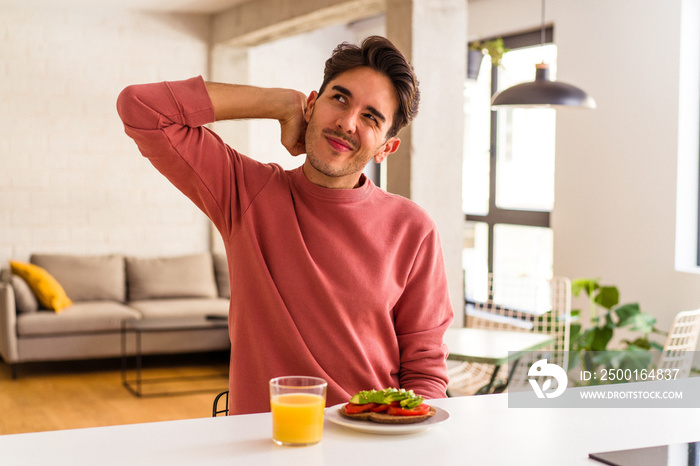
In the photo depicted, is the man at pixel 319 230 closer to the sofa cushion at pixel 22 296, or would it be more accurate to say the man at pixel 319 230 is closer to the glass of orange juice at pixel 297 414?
the glass of orange juice at pixel 297 414

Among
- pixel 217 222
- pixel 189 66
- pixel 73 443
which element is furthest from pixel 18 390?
pixel 73 443

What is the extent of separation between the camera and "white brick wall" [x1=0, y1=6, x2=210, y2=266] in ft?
19.0

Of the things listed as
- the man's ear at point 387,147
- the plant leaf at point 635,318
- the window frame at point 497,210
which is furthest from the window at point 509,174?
the man's ear at point 387,147

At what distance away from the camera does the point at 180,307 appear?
5.58m

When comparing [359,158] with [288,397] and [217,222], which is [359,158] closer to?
[217,222]

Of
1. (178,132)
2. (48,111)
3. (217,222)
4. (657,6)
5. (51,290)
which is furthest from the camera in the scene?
(48,111)

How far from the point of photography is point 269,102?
5.08ft

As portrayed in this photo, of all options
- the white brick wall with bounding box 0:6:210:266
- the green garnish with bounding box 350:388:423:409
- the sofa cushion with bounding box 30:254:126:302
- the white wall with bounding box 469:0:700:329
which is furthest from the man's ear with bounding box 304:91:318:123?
the white brick wall with bounding box 0:6:210:266

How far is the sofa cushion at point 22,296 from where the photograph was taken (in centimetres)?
516

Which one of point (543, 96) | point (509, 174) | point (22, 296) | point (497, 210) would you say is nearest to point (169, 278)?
point (22, 296)

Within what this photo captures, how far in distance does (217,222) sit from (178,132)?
0.21 meters

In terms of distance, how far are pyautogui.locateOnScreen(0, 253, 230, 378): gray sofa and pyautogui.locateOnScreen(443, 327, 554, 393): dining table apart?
2527 mm

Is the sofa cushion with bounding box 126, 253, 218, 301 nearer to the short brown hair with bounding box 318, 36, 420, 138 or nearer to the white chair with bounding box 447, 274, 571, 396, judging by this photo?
the white chair with bounding box 447, 274, 571, 396

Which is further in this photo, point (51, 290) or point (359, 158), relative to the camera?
point (51, 290)
